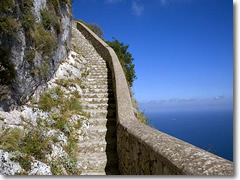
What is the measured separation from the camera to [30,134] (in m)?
3.57

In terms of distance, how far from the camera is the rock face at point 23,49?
3.66m

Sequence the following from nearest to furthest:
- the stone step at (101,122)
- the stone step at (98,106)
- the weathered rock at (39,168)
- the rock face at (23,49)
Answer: the weathered rock at (39,168) < the rock face at (23,49) < the stone step at (101,122) < the stone step at (98,106)

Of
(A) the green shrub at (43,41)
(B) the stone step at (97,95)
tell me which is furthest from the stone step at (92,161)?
(A) the green shrub at (43,41)

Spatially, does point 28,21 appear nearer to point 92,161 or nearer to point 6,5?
point 6,5

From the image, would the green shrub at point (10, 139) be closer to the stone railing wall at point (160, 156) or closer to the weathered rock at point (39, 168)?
the weathered rock at point (39, 168)

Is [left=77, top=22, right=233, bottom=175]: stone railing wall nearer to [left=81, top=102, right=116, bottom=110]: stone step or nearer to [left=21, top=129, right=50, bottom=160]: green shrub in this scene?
[left=81, top=102, right=116, bottom=110]: stone step

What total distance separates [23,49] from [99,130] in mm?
2901

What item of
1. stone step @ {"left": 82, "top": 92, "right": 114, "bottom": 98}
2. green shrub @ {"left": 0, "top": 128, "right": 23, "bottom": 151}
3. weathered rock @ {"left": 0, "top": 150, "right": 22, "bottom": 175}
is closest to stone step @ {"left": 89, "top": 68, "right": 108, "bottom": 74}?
stone step @ {"left": 82, "top": 92, "right": 114, "bottom": 98}

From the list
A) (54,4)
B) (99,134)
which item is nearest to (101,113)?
(99,134)

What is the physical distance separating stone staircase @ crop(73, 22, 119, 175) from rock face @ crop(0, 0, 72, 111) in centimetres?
178

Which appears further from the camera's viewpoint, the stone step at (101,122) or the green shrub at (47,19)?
the green shrub at (47,19)

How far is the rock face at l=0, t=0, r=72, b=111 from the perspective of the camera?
366cm

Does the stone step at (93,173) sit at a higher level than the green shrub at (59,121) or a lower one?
lower

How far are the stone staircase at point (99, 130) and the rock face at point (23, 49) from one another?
5.84ft
